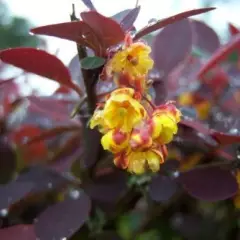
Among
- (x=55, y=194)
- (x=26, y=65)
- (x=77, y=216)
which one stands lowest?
(x=55, y=194)

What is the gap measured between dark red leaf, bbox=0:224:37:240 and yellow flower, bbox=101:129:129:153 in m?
0.14

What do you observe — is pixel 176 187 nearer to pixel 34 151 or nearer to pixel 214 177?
pixel 214 177

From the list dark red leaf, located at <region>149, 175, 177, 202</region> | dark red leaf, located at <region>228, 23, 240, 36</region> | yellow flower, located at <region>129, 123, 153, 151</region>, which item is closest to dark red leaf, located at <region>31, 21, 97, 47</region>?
yellow flower, located at <region>129, 123, 153, 151</region>

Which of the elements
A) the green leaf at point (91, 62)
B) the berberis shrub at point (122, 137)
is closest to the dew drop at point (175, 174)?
the berberis shrub at point (122, 137)

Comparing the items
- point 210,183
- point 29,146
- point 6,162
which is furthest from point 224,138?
point 29,146

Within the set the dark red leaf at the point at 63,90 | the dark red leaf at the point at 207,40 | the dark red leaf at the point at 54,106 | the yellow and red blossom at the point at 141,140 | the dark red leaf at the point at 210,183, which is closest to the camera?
the yellow and red blossom at the point at 141,140

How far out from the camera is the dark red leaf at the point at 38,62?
533 millimetres

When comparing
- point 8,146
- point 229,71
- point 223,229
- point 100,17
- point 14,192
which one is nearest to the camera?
point 100,17

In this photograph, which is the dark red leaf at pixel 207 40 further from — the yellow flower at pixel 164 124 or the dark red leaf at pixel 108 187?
the yellow flower at pixel 164 124

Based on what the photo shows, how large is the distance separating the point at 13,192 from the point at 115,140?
0.16m

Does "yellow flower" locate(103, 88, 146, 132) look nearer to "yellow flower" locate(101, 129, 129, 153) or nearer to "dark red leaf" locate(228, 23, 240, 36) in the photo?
"yellow flower" locate(101, 129, 129, 153)

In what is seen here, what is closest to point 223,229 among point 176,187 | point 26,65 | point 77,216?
point 176,187

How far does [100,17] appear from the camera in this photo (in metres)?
0.49

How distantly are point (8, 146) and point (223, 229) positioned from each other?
0.35 meters
